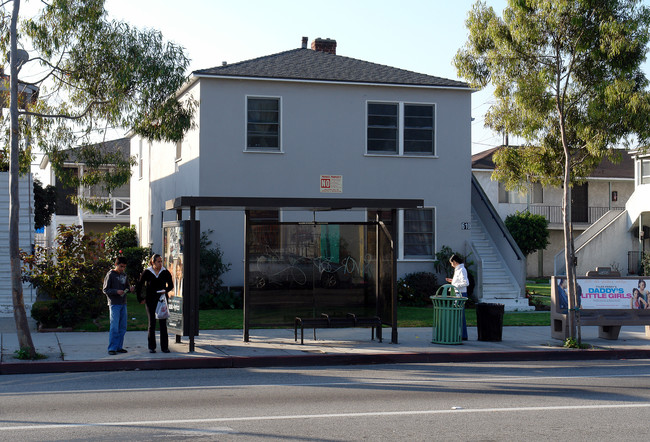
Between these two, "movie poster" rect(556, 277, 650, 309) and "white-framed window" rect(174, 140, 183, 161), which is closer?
"movie poster" rect(556, 277, 650, 309)

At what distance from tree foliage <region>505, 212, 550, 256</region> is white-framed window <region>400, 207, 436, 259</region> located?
11.4 m

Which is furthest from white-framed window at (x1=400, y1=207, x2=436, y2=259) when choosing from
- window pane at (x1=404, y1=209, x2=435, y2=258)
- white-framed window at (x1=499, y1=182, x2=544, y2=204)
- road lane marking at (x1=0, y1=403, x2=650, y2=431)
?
white-framed window at (x1=499, y1=182, x2=544, y2=204)

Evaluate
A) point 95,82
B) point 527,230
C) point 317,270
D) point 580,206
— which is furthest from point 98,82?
point 580,206

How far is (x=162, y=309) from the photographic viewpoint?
42.9 feet

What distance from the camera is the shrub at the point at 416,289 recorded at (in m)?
22.7

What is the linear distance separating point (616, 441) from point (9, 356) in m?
9.53

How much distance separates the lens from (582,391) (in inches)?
401

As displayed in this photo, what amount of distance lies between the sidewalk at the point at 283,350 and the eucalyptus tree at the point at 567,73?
1319mm

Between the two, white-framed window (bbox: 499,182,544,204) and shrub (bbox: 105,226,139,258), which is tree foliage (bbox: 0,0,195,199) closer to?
shrub (bbox: 105,226,139,258)

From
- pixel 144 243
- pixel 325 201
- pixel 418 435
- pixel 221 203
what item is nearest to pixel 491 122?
pixel 325 201

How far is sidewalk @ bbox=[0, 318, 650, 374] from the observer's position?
12.2 m

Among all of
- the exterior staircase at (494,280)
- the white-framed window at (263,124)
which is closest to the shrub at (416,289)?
the exterior staircase at (494,280)

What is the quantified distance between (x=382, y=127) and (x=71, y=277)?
11.2 m

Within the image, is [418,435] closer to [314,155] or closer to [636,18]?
[636,18]
